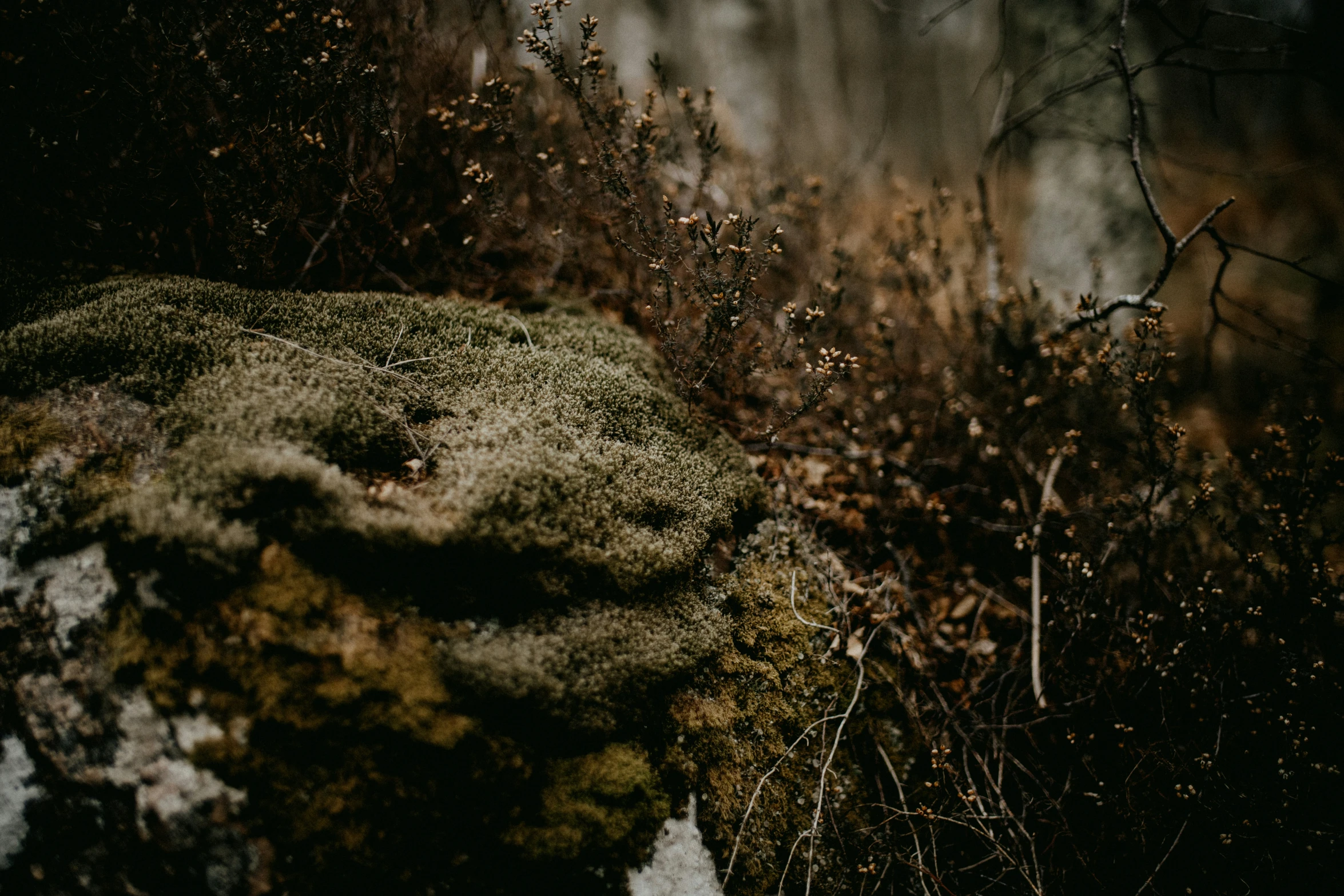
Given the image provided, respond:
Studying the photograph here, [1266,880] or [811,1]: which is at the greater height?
[811,1]

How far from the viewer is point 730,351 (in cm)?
299

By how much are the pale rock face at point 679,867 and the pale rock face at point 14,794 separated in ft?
5.72

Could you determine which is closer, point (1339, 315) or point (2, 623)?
point (2, 623)

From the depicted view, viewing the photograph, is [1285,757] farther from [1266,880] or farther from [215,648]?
[215,648]

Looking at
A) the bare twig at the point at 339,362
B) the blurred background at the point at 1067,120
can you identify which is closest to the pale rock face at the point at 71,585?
the bare twig at the point at 339,362

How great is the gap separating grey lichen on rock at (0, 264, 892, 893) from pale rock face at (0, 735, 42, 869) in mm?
29

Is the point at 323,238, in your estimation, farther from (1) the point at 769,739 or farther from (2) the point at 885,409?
(2) the point at 885,409

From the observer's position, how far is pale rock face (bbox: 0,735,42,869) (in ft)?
A: 5.19

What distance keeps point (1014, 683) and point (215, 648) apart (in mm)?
3237

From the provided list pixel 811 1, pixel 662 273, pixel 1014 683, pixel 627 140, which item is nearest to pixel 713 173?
pixel 627 140

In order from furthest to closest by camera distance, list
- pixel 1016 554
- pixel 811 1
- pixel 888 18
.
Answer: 1. pixel 888 18
2. pixel 811 1
3. pixel 1016 554

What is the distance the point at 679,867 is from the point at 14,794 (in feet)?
6.49

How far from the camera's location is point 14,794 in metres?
1.62

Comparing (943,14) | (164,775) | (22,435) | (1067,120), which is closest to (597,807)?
(164,775)
